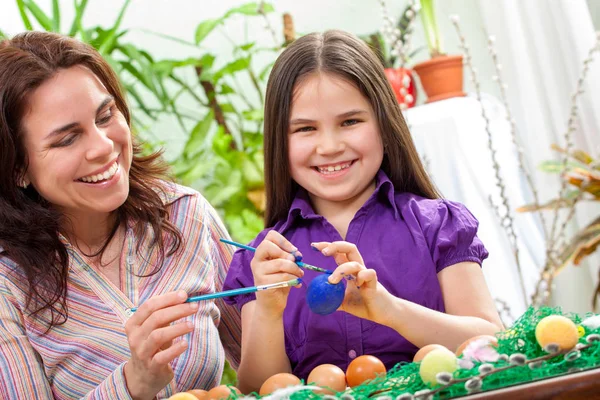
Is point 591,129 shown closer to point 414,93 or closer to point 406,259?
point 414,93

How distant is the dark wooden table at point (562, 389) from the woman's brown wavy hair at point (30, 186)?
34.8 inches

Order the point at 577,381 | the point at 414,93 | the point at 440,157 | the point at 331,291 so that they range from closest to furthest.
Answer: the point at 577,381 < the point at 331,291 < the point at 440,157 < the point at 414,93

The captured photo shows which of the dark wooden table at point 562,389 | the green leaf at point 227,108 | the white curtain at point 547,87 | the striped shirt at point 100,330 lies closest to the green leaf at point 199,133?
the green leaf at point 227,108

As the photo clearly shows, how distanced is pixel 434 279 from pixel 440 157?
1233 mm

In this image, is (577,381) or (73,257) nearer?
(577,381)

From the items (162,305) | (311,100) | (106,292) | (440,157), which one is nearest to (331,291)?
(162,305)

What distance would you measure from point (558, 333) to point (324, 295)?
0.34 m

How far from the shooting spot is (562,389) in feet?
2.48

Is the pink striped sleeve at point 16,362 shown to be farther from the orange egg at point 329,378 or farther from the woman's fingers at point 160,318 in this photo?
the orange egg at point 329,378

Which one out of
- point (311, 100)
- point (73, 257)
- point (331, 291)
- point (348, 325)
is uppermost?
point (311, 100)

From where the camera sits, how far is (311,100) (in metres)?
1.32

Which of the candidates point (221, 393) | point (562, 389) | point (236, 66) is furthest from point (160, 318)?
point (236, 66)

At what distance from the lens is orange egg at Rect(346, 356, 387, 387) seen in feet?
3.47

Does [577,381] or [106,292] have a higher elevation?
[106,292]
